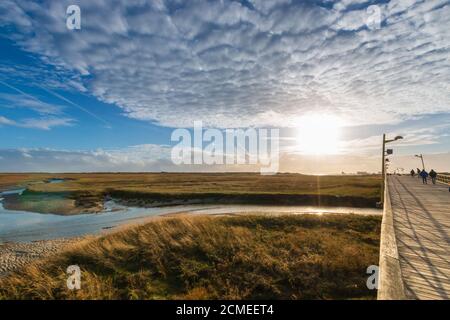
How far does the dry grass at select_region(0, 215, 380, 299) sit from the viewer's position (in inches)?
406

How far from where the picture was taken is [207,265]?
12.9 m

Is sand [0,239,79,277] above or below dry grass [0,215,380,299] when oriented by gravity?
below

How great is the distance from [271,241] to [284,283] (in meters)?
5.26

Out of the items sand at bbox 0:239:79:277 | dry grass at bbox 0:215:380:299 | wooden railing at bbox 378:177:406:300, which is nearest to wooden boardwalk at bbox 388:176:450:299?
wooden railing at bbox 378:177:406:300

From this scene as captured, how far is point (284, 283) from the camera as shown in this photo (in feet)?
36.8

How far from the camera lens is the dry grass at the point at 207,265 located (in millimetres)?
10302

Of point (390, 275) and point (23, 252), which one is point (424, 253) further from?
point (23, 252)

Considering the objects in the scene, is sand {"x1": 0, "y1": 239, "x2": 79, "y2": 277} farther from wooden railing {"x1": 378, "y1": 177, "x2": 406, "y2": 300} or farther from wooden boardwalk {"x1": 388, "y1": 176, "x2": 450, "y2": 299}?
wooden boardwalk {"x1": 388, "y1": 176, "x2": 450, "y2": 299}

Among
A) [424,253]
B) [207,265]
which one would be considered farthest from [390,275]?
[207,265]

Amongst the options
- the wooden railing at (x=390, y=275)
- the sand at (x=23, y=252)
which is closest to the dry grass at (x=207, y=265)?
the wooden railing at (x=390, y=275)

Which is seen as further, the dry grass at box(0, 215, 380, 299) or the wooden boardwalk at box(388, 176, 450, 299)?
the dry grass at box(0, 215, 380, 299)
